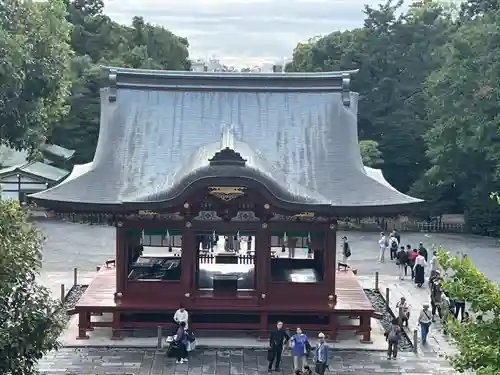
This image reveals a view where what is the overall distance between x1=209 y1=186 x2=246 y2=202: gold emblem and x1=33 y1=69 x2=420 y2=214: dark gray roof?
2.44 ft

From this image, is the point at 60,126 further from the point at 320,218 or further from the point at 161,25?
the point at 320,218

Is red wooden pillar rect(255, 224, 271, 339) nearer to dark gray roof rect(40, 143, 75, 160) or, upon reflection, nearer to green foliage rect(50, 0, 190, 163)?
dark gray roof rect(40, 143, 75, 160)

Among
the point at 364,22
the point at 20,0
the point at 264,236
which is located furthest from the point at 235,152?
the point at 364,22

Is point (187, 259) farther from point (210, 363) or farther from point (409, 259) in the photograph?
point (409, 259)

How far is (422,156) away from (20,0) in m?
23.9

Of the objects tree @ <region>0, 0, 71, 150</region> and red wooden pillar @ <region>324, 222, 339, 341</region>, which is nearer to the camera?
red wooden pillar @ <region>324, 222, 339, 341</region>

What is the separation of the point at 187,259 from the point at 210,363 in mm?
2966

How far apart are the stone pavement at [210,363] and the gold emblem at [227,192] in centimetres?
389

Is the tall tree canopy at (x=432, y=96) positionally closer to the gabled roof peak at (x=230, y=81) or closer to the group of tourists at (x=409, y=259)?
the group of tourists at (x=409, y=259)

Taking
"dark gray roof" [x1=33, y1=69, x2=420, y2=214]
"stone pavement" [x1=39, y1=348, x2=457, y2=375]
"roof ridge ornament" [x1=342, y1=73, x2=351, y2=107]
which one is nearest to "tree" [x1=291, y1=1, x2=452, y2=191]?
"roof ridge ornament" [x1=342, y1=73, x2=351, y2=107]

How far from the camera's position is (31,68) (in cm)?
2853

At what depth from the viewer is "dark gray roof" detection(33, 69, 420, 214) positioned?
20.7 meters

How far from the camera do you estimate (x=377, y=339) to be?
2123cm

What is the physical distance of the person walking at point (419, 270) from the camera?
26.4 meters
